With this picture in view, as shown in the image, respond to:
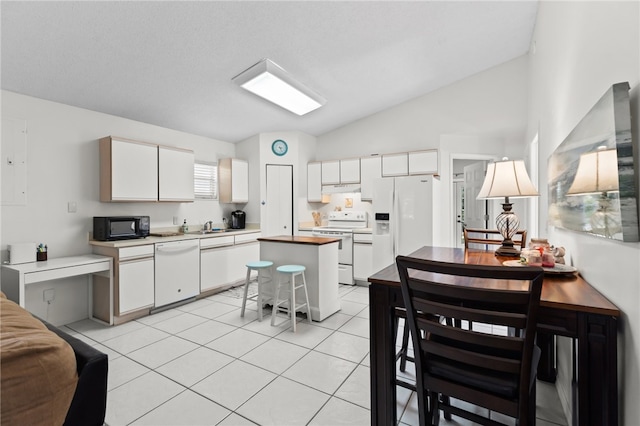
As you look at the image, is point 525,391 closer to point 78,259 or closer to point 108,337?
point 108,337

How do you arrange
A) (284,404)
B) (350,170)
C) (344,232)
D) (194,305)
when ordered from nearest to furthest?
(284,404) → (194,305) → (344,232) → (350,170)

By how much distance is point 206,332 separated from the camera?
2.97 meters

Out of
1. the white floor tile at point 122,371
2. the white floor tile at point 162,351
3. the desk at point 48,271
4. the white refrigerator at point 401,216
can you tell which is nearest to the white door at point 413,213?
the white refrigerator at point 401,216

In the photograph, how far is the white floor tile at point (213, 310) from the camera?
3.47 meters

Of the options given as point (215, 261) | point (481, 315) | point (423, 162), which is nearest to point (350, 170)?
point (423, 162)

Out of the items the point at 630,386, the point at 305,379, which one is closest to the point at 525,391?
the point at 630,386

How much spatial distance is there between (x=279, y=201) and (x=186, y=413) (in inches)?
147

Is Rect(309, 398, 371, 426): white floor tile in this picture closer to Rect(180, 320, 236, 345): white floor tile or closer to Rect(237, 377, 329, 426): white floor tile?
Rect(237, 377, 329, 426): white floor tile

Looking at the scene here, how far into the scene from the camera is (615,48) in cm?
113

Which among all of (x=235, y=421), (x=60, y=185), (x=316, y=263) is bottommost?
(x=235, y=421)

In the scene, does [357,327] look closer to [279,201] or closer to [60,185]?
[279,201]

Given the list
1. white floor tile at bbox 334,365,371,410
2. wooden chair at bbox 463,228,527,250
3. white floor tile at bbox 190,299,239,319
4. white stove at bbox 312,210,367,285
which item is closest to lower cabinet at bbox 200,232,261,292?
white floor tile at bbox 190,299,239,319

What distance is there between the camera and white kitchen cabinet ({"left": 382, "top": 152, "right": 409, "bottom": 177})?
4.65 meters

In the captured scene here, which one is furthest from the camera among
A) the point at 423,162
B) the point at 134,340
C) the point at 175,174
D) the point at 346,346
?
the point at 423,162
